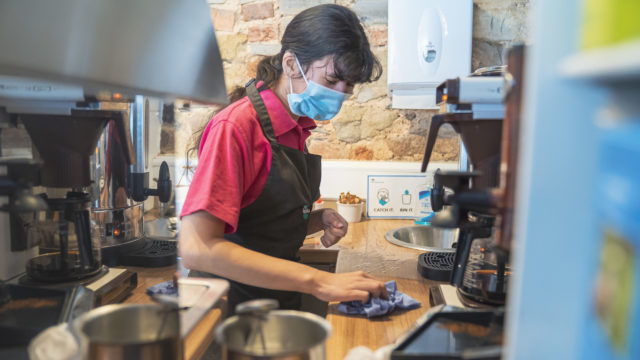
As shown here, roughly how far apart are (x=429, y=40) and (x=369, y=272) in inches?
51.9

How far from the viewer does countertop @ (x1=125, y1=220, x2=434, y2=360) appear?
0.91m

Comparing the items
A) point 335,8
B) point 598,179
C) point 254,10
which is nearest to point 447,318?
point 598,179

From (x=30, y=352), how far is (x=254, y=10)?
231 centimetres

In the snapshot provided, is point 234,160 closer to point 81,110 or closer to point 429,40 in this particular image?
point 81,110

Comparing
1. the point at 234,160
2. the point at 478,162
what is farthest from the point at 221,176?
the point at 478,162

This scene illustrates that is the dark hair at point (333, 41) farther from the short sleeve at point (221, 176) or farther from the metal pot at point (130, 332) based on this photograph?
the metal pot at point (130, 332)

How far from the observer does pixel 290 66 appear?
1.40 m

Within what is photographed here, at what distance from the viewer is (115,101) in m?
0.69

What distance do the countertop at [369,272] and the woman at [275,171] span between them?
75 mm

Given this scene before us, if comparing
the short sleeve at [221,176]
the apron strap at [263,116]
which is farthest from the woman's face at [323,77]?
the short sleeve at [221,176]

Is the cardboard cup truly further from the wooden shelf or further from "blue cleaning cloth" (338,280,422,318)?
the wooden shelf

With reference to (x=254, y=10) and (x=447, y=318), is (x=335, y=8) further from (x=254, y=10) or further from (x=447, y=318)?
(x=254, y=10)

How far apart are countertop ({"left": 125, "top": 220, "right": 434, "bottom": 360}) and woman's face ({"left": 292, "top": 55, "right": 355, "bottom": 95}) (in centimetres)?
61

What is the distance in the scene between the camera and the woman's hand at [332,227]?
165cm
